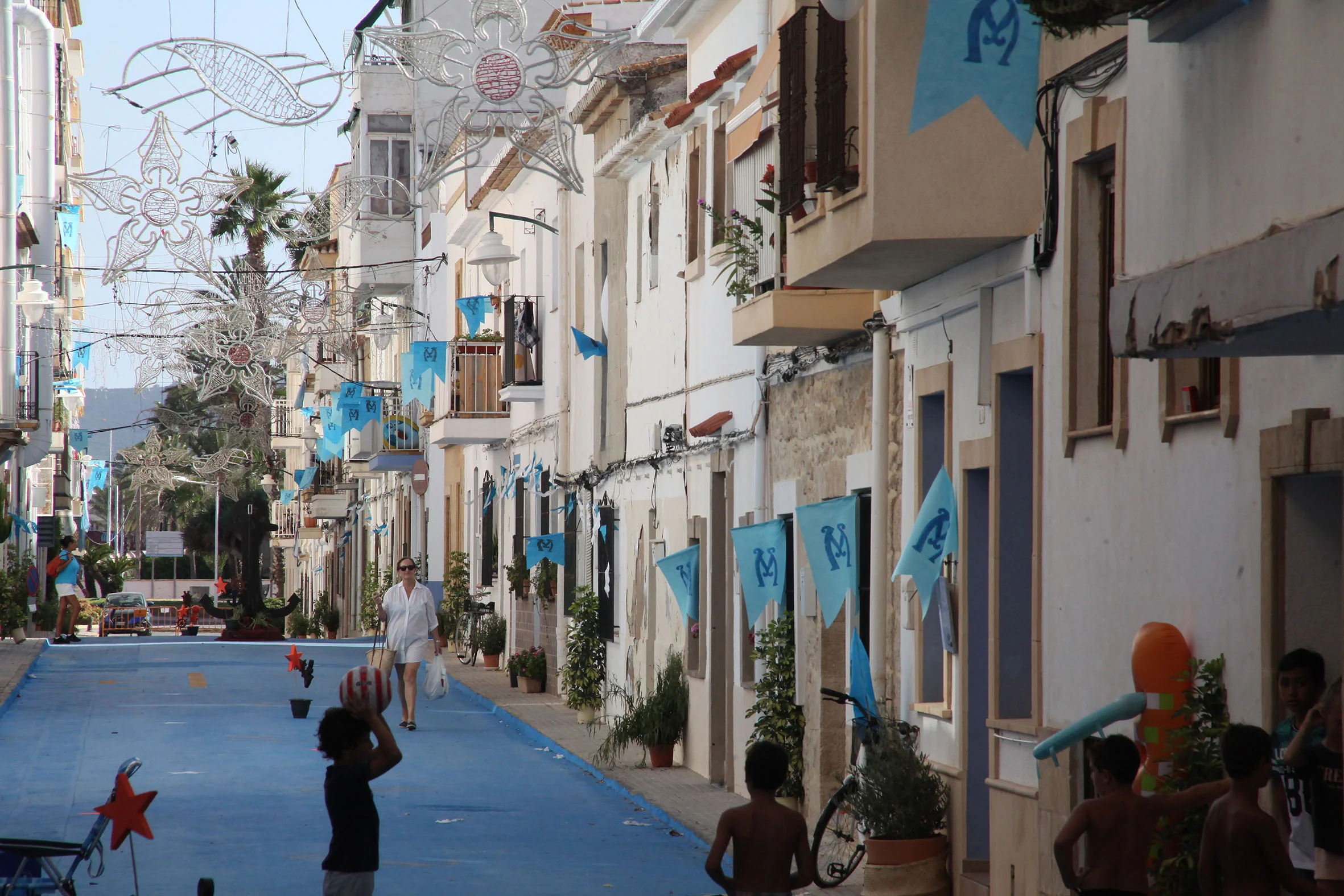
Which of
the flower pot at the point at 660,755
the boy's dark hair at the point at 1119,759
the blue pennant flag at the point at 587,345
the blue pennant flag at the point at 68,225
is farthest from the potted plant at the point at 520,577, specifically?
the boy's dark hair at the point at 1119,759

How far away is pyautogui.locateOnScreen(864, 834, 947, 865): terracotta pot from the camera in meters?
10.9

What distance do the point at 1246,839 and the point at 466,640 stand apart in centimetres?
2850

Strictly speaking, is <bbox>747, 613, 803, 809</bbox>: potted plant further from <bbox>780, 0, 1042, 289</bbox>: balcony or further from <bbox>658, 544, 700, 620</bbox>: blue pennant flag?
<bbox>780, 0, 1042, 289</bbox>: balcony

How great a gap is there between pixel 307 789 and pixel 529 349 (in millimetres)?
13207

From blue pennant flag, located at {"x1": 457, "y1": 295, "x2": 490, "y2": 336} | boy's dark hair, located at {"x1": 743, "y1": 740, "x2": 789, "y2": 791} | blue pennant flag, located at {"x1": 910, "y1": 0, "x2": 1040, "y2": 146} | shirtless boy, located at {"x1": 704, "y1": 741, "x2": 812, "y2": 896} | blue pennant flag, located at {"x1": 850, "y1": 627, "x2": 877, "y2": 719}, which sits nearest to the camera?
shirtless boy, located at {"x1": 704, "y1": 741, "x2": 812, "y2": 896}

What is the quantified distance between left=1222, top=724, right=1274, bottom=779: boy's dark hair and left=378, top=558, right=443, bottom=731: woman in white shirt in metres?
15.6

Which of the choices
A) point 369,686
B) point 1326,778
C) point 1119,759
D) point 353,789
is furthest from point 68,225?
point 1326,778

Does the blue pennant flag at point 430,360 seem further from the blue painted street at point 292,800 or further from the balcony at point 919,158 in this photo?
the balcony at point 919,158

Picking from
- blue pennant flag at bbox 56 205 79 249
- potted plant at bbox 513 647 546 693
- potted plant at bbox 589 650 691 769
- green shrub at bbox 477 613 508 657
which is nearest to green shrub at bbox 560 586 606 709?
potted plant at bbox 513 647 546 693

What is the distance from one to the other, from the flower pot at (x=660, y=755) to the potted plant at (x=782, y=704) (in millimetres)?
3404

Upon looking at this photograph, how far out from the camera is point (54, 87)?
128ft

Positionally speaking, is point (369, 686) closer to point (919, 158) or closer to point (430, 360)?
point (919, 158)

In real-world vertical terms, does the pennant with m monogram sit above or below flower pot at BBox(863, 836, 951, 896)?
above

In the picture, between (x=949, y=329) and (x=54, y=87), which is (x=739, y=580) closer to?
(x=949, y=329)
